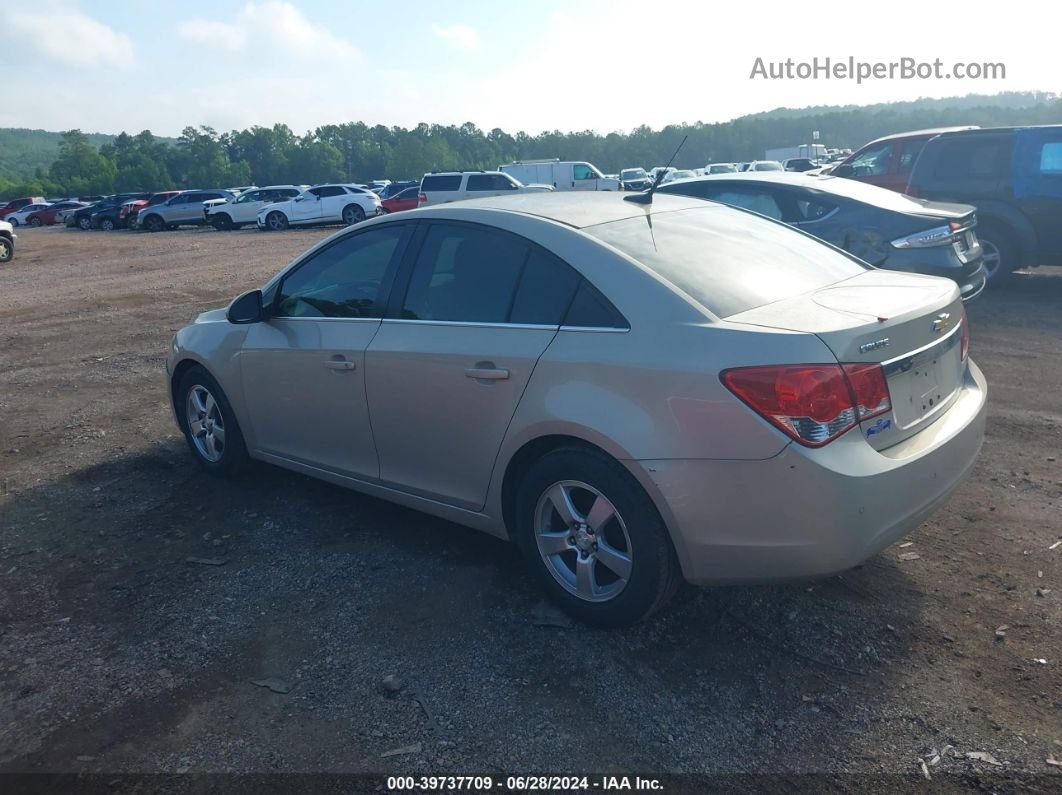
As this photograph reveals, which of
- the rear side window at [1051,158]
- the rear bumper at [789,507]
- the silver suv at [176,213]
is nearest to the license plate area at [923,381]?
the rear bumper at [789,507]

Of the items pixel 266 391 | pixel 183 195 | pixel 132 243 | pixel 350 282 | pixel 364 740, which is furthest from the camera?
pixel 183 195

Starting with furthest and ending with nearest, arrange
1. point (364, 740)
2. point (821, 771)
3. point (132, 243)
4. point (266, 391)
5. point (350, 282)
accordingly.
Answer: point (132, 243) → point (266, 391) → point (350, 282) → point (364, 740) → point (821, 771)

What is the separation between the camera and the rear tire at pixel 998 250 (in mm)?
10516

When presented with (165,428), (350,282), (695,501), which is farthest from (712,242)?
(165,428)

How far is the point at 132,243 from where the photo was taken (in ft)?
106

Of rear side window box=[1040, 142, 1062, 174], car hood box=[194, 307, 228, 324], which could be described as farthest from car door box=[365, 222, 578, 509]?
rear side window box=[1040, 142, 1062, 174]

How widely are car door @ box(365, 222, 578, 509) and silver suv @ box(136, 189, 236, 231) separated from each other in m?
40.2

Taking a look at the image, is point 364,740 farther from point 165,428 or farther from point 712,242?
point 165,428

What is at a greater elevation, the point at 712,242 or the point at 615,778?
the point at 712,242

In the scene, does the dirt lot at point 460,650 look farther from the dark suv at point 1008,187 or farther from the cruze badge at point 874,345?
the dark suv at point 1008,187

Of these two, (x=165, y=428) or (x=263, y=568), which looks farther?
(x=165, y=428)

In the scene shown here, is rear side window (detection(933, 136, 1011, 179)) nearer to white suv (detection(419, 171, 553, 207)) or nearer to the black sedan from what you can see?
the black sedan

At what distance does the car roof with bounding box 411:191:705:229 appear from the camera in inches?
163

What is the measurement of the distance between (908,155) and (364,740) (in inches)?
464
